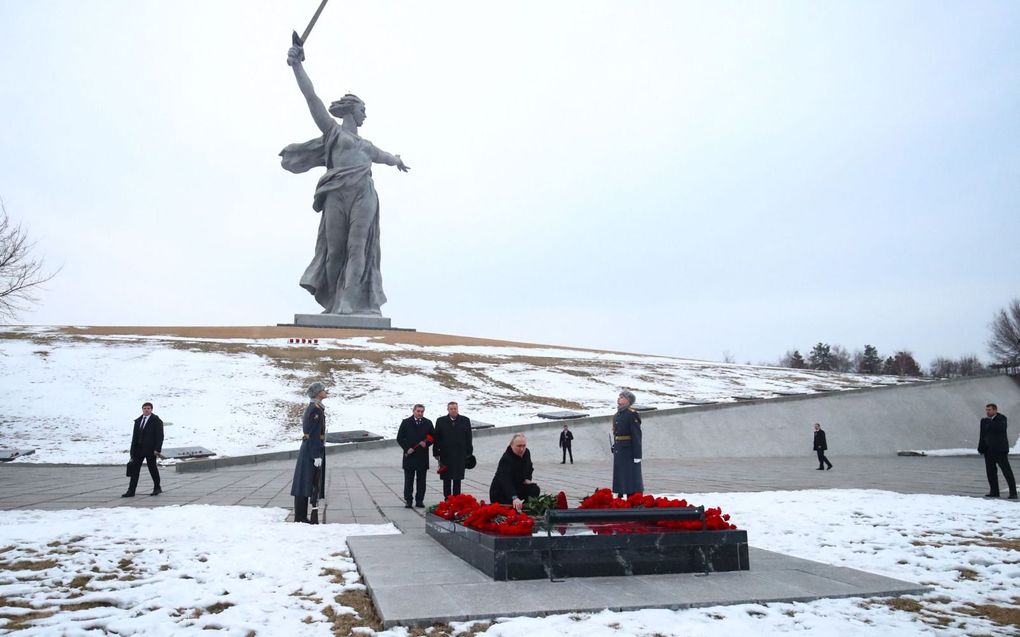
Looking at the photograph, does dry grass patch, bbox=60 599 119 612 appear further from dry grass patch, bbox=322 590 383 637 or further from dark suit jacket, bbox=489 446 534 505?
dark suit jacket, bbox=489 446 534 505

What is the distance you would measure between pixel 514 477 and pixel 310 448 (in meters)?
2.77

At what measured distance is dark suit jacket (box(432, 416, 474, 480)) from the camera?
1045 cm

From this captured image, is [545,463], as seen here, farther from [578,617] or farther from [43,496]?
[578,617]

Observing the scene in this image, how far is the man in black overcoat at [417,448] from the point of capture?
1064cm

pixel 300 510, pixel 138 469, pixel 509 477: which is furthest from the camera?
pixel 138 469

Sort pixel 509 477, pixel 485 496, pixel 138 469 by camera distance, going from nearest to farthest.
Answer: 1. pixel 509 477
2. pixel 138 469
3. pixel 485 496

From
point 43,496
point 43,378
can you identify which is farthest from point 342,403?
point 43,496

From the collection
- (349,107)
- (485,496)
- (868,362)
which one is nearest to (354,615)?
(485,496)

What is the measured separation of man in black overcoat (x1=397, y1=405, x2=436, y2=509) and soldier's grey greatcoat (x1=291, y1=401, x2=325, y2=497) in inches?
70.4

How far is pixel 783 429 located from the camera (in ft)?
85.1

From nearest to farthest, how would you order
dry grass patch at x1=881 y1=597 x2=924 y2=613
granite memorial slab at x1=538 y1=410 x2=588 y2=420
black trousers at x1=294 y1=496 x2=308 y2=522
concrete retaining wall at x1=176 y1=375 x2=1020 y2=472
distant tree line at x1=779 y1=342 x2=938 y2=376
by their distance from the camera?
dry grass patch at x1=881 y1=597 x2=924 y2=613, black trousers at x1=294 y1=496 x2=308 y2=522, concrete retaining wall at x1=176 y1=375 x2=1020 y2=472, granite memorial slab at x1=538 y1=410 x2=588 y2=420, distant tree line at x1=779 y1=342 x2=938 y2=376

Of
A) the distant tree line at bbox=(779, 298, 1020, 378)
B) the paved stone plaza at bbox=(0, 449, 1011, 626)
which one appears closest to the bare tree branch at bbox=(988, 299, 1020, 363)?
the distant tree line at bbox=(779, 298, 1020, 378)

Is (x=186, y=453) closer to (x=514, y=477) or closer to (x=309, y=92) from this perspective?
(x=514, y=477)

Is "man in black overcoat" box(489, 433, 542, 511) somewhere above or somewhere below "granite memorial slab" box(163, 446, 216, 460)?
above
